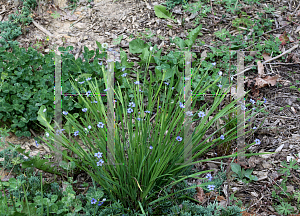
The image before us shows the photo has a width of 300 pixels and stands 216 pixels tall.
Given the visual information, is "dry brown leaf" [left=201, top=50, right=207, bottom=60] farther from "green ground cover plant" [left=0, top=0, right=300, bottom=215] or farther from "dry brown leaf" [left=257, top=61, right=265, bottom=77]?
"dry brown leaf" [left=257, top=61, right=265, bottom=77]

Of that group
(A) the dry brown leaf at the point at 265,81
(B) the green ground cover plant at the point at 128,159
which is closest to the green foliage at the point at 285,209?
(B) the green ground cover plant at the point at 128,159

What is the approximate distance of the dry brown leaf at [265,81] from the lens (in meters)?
2.79

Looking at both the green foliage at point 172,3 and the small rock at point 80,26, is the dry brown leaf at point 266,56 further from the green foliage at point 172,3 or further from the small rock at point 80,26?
the small rock at point 80,26

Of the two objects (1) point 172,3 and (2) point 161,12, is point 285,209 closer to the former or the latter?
(2) point 161,12

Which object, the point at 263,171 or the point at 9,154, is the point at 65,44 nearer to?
the point at 9,154

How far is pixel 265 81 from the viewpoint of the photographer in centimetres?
281

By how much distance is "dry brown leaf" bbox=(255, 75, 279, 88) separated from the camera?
279 cm

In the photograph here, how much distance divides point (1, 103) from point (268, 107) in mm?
2502

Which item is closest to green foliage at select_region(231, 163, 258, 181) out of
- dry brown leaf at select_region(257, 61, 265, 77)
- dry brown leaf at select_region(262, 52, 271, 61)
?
dry brown leaf at select_region(257, 61, 265, 77)

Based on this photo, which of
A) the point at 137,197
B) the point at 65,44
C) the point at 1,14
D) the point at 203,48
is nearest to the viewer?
the point at 137,197

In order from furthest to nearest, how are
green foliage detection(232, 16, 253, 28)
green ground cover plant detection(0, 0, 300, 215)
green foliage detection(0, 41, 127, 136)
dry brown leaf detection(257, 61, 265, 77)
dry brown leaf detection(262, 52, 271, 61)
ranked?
1. green foliage detection(232, 16, 253, 28)
2. dry brown leaf detection(262, 52, 271, 61)
3. dry brown leaf detection(257, 61, 265, 77)
4. green foliage detection(0, 41, 127, 136)
5. green ground cover plant detection(0, 0, 300, 215)

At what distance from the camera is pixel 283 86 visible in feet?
9.21

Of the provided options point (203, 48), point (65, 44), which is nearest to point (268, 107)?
point (203, 48)

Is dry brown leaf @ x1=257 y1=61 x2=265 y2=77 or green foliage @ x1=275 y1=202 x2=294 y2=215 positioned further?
dry brown leaf @ x1=257 y1=61 x2=265 y2=77
